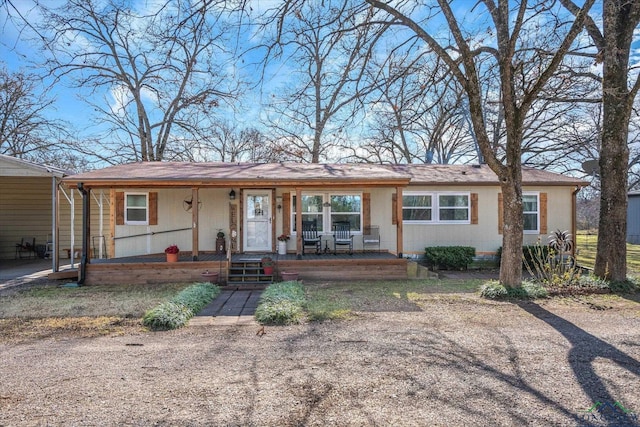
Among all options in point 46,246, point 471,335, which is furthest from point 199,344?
point 46,246

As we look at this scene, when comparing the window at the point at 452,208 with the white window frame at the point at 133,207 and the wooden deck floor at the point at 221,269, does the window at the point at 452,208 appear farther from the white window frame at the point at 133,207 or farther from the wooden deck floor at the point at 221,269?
the white window frame at the point at 133,207

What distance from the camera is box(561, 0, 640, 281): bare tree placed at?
7.02 meters

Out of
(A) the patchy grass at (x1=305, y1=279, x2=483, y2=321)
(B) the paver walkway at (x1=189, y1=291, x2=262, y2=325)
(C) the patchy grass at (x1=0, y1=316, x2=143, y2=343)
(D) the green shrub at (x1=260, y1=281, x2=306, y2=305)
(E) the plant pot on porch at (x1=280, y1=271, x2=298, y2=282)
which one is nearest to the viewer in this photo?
(C) the patchy grass at (x1=0, y1=316, x2=143, y2=343)

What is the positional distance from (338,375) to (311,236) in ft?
22.8

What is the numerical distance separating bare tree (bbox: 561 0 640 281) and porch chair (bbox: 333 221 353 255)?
5663 mm

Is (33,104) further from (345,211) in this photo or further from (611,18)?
(611,18)

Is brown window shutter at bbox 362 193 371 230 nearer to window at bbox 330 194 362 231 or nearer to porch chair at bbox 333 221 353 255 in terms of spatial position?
window at bbox 330 194 362 231

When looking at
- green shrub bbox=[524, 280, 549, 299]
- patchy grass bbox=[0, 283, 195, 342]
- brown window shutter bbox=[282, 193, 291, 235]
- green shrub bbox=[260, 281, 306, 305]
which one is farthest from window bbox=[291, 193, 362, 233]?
green shrub bbox=[524, 280, 549, 299]

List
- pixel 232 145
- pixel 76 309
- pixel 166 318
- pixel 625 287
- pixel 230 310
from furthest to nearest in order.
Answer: pixel 232 145 → pixel 625 287 → pixel 76 309 → pixel 230 310 → pixel 166 318

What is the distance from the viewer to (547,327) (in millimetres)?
4805

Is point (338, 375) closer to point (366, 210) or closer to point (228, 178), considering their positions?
point (228, 178)

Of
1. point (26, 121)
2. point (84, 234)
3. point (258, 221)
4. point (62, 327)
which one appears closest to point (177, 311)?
point (62, 327)

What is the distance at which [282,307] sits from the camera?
5.38m

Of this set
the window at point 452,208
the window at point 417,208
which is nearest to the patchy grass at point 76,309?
the window at point 417,208
